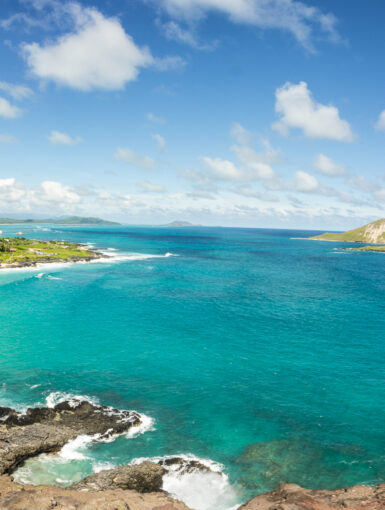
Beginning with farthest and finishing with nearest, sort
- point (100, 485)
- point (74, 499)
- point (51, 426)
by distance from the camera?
point (51, 426)
point (100, 485)
point (74, 499)

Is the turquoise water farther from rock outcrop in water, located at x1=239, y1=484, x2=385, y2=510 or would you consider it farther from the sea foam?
rock outcrop in water, located at x1=239, y1=484, x2=385, y2=510

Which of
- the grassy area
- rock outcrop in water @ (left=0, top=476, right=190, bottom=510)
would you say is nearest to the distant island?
the grassy area

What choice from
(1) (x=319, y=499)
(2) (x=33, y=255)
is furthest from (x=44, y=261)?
(1) (x=319, y=499)

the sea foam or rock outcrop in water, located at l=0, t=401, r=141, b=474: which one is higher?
rock outcrop in water, located at l=0, t=401, r=141, b=474

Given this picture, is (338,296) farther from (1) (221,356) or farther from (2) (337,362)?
(1) (221,356)

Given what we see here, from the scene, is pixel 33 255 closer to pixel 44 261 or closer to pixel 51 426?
pixel 44 261

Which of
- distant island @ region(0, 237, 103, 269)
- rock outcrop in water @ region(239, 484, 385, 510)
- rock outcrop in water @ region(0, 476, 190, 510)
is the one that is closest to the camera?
rock outcrop in water @ region(0, 476, 190, 510)

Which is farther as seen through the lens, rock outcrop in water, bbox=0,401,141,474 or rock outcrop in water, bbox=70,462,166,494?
rock outcrop in water, bbox=0,401,141,474

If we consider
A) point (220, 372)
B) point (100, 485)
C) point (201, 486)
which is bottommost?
point (201, 486)
